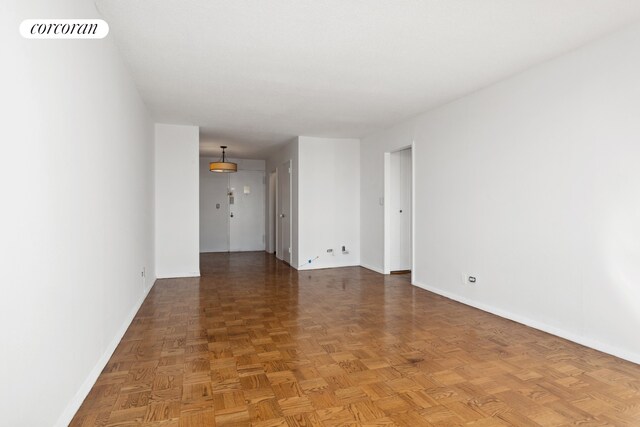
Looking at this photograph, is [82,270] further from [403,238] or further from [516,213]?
[403,238]

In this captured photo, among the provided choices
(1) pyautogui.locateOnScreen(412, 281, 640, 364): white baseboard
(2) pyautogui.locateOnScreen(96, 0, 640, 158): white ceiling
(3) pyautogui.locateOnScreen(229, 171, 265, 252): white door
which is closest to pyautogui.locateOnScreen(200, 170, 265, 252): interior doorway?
(3) pyautogui.locateOnScreen(229, 171, 265, 252): white door

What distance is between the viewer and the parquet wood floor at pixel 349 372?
1.99 metres

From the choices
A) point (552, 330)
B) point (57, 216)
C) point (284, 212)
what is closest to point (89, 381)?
point (57, 216)

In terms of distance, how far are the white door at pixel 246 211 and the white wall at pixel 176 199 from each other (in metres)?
3.72

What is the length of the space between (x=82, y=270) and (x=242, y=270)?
4.72 metres

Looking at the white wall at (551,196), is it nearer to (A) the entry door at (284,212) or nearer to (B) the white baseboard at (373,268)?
(B) the white baseboard at (373,268)

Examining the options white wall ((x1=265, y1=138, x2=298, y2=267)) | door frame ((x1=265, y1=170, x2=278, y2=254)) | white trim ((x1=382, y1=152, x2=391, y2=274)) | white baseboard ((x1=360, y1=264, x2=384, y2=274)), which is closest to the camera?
white trim ((x1=382, y1=152, x2=391, y2=274))

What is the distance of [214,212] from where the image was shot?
31.5 ft

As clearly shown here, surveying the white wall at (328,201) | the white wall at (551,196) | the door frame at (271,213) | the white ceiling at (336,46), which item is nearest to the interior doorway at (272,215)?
the door frame at (271,213)

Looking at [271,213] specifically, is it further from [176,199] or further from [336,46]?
[336,46]

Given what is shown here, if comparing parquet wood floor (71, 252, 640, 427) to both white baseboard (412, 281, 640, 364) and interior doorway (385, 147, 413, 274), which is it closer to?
white baseboard (412, 281, 640, 364)

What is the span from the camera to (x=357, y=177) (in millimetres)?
7180

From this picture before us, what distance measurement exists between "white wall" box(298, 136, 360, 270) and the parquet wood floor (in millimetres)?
2729

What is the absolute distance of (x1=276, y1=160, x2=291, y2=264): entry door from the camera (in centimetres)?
746
